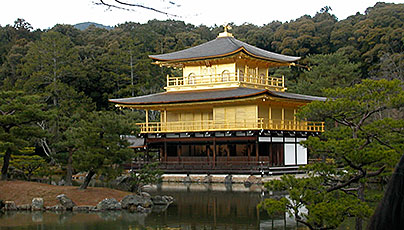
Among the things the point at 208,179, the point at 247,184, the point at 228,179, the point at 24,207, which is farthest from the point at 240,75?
the point at 24,207

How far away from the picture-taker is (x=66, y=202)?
660 inches

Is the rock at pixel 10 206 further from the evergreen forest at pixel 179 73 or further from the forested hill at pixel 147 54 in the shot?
the forested hill at pixel 147 54

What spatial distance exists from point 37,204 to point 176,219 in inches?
193

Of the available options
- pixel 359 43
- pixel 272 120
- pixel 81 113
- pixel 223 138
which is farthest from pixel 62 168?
pixel 359 43

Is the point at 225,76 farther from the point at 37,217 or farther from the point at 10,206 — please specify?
the point at 37,217

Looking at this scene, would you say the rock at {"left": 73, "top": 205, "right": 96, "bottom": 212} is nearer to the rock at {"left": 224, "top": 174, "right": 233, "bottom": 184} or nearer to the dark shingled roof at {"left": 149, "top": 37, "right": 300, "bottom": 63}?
the rock at {"left": 224, "top": 174, "right": 233, "bottom": 184}

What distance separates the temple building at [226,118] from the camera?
2811 cm

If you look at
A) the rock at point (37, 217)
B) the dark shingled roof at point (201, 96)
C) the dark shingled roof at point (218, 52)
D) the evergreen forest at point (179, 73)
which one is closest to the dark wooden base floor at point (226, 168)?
the evergreen forest at point (179, 73)

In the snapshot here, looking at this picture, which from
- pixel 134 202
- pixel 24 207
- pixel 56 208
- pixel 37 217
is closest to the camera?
pixel 37 217

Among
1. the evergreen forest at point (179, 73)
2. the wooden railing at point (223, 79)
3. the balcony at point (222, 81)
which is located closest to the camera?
the evergreen forest at point (179, 73)

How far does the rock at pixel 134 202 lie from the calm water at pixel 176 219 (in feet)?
2.19

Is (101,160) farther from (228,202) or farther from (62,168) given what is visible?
(62,168)

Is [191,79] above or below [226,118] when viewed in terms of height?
above

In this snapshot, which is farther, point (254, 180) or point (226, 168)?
point (226, 168)
